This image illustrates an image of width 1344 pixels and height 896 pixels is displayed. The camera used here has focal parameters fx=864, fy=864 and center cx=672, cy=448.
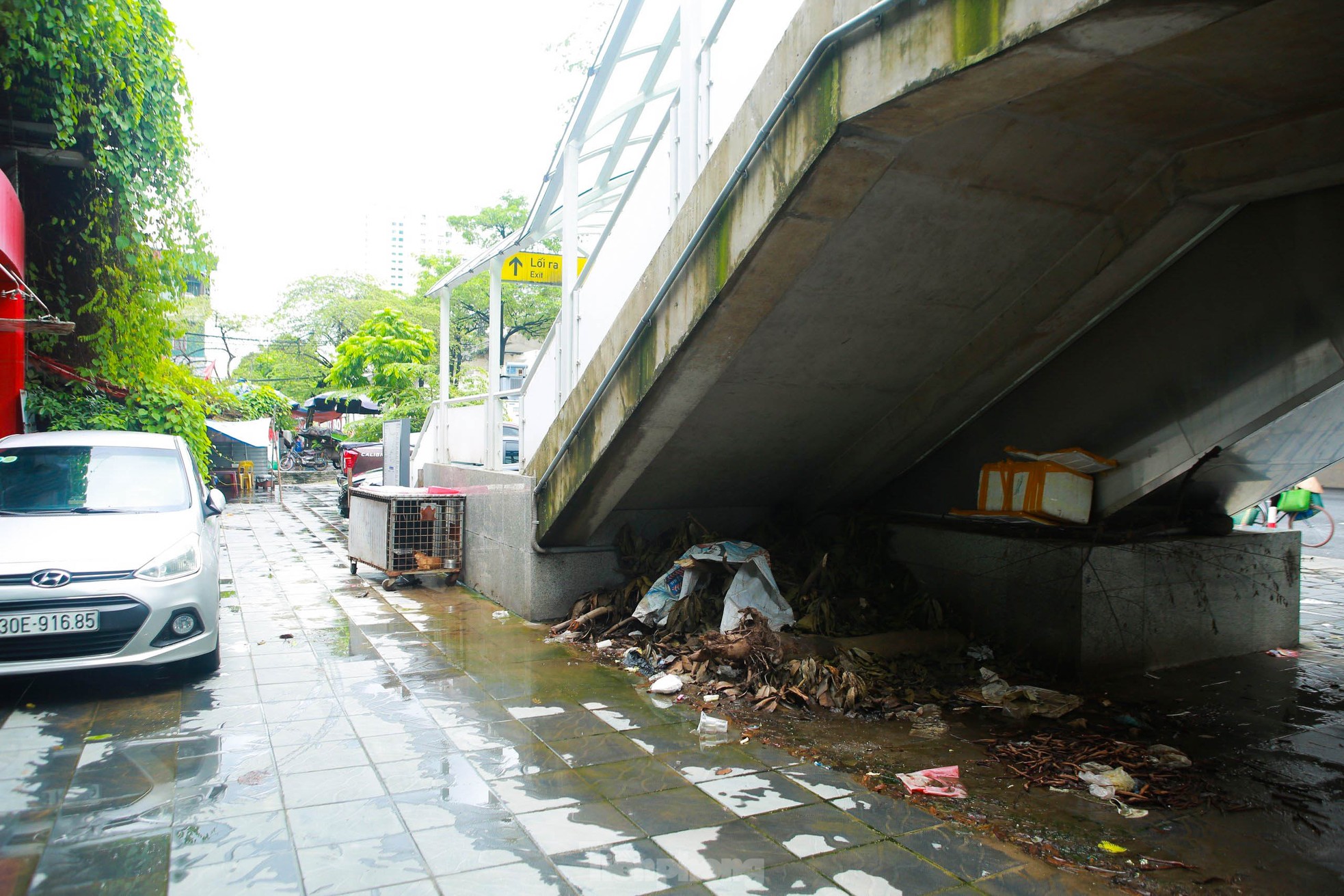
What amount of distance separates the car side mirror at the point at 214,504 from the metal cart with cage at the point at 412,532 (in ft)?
8.64

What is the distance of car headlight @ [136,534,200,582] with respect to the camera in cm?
571

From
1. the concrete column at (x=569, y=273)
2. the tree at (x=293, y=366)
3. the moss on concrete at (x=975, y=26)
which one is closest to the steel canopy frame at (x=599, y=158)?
the concrete column at (x=569, y=273)

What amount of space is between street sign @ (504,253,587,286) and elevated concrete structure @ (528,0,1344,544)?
2.62 metres

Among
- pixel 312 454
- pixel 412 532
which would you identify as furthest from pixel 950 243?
pixel 312 454

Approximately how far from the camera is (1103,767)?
15.5ft

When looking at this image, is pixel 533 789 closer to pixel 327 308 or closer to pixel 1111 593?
pixel 1111 593

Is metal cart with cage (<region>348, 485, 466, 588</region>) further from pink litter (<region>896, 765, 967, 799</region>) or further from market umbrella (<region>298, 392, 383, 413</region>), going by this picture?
market umbrella (<region>298, 392, 383, 413</region>)

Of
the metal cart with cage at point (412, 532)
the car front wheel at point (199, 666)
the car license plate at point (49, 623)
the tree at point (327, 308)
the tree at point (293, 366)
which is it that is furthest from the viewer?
the tree at point (293, 366)

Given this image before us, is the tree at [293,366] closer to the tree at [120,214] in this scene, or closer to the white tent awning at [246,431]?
the white tent awning at [246,431]

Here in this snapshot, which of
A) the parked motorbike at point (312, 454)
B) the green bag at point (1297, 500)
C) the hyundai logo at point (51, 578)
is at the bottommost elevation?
the hyundai logo at point (51, 578)

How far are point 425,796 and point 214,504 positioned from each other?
374 cm

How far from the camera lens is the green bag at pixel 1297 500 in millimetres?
11688

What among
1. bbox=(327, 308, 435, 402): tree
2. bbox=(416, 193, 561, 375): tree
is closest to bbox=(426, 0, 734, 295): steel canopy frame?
bbox=(327, 308, 435, 402): tree

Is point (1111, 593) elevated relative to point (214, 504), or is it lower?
lower
